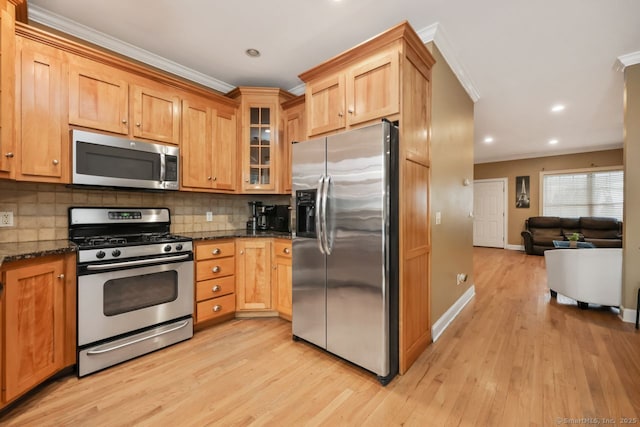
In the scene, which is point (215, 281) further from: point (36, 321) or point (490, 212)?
point (490, 212)

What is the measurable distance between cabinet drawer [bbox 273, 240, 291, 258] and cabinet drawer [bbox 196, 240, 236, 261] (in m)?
0.43

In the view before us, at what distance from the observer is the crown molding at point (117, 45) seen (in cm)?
224

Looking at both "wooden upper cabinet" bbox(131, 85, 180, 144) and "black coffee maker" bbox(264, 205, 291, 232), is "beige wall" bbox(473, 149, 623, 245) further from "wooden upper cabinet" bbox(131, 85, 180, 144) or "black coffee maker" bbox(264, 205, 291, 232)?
"wooden upper cabinet" bbox(131, 85, 180, 144)

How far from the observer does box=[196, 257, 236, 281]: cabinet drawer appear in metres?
2.67

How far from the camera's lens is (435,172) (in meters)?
2.58

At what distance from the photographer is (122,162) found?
2.41m

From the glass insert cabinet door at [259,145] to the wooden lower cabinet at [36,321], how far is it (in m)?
1.81

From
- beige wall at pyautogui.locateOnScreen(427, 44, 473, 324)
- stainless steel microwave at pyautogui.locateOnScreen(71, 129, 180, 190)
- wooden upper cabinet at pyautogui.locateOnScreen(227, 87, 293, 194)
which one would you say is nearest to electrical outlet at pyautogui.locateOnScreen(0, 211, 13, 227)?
stainless steel microwave at pyautogui.locateOnScreen(71, 129, 180, 190)

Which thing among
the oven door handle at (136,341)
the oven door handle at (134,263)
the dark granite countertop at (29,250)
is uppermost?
the dark granite countertop at (29,250)

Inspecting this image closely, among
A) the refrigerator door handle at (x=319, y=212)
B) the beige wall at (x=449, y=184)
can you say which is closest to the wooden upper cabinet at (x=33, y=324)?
the refrigerator door handle at (x=319, y=212)

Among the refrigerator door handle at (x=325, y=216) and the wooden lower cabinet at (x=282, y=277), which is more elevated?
the refrigerator door handle at (x=325, y=216)

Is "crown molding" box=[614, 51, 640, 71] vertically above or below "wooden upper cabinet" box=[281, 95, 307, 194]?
above

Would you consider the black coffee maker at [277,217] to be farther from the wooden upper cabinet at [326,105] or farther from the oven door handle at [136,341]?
the oven door handle at [136,341]

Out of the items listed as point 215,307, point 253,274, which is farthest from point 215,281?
point 253,274
